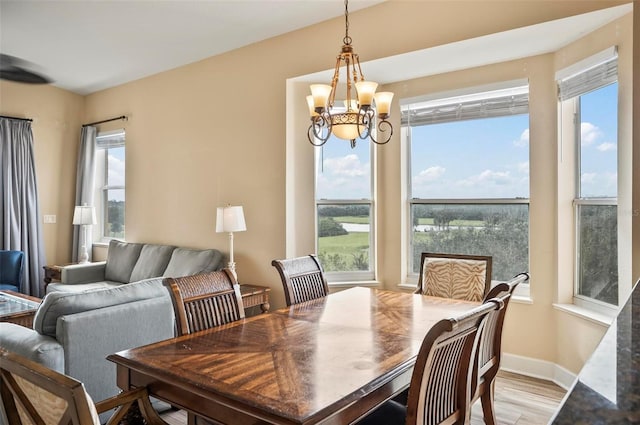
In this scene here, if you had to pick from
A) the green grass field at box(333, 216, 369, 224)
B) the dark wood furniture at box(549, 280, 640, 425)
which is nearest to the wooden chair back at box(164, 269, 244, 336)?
the dark wood furniture at box(549, 280, 640, 425)

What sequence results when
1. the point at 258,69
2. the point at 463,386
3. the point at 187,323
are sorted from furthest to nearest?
the point at 258,69 < the point at 187,323 < the point at 463,386

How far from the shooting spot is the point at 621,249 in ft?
9.36

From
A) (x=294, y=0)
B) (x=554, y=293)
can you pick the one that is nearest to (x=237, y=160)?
(x=294, y=0)

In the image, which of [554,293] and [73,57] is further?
[73,57]

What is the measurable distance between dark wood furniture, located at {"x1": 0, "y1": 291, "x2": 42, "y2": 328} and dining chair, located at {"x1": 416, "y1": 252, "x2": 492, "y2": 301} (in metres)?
2.85

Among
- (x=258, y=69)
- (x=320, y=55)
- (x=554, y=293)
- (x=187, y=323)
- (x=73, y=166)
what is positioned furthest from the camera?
(x=73, y=166)

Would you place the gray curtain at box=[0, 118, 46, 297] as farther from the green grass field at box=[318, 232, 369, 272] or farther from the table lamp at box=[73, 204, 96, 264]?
the green grass field at box=[318, 232, 369, 272]

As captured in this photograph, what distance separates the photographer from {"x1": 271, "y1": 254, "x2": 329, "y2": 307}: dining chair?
2730 mm

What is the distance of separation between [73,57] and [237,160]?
2346 millimetres

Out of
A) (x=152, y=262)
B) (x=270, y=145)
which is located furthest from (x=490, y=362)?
(x=152, y=262)

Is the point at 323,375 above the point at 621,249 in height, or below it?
below

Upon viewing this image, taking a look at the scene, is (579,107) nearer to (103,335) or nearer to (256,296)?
(256,296)

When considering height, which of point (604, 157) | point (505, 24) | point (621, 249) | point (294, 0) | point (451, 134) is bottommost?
point (621, 249)

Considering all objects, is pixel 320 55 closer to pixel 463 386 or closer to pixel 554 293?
pixel 554 293
